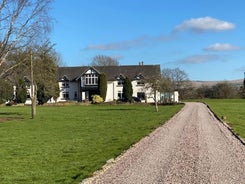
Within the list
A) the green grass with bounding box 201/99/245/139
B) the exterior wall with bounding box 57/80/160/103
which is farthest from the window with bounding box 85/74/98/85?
the green grass with bounding box 201/99/245/139

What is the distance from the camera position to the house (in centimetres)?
8000

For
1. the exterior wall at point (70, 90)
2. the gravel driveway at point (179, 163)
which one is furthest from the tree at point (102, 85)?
the gravel driveway at point (179, 163)

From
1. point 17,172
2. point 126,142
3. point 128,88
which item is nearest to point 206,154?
point 126,142

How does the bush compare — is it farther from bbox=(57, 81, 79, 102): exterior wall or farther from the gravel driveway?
the gravel driveway

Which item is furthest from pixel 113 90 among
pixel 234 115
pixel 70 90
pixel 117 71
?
pixel 234 115

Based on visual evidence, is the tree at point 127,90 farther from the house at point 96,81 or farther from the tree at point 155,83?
the tree at point 155,83

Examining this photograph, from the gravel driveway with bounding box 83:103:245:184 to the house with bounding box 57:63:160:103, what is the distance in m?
62.3

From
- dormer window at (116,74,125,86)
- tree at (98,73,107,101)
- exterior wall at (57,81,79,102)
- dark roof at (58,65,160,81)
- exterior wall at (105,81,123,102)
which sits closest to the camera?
tree at (98,73,107,101)

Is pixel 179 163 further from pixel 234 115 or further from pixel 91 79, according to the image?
pixel 91 79

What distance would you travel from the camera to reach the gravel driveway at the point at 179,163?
897cm

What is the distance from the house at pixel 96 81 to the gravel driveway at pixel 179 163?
62338 millimetres

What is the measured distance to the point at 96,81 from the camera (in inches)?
3157

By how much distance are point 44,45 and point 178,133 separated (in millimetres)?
19082

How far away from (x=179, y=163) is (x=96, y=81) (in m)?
69.7
